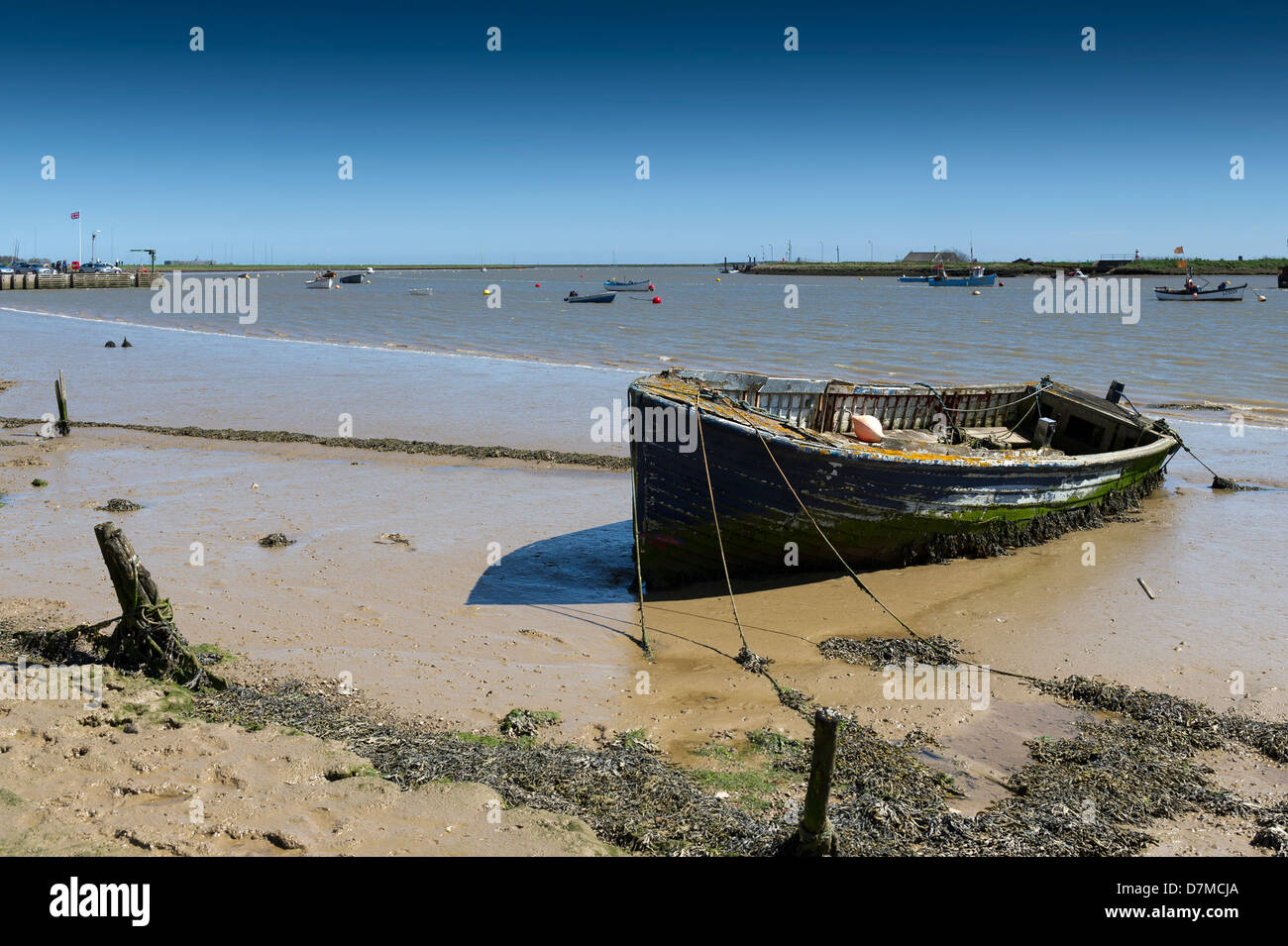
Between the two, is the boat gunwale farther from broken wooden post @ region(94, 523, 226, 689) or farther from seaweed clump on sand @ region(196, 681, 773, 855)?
broken wooden post @ region(94, 523, 226, 689)

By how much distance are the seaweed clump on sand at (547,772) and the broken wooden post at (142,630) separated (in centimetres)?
35

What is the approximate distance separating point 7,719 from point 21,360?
97.0 feet

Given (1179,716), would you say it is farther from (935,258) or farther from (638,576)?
(935,258)

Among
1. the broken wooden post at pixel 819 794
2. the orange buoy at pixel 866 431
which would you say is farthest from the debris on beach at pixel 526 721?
the orange buoy at pixel 866 431

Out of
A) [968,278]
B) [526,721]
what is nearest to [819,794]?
[526,721]

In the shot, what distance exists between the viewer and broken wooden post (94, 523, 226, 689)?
6.96 m

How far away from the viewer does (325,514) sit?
40.4 feet

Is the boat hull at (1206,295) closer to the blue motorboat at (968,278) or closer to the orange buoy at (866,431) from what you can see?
the blue motorboat at (968,278)

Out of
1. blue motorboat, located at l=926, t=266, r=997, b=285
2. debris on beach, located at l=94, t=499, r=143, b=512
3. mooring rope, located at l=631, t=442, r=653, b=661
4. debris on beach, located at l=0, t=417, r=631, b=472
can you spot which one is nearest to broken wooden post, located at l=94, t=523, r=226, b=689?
mooring rope, located at l=631, t=442, r=653, b=661

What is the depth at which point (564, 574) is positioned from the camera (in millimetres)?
10438

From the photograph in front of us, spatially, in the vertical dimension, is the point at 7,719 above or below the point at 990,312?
below

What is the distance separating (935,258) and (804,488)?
499 feet

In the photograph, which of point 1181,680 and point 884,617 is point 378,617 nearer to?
point 884,617
